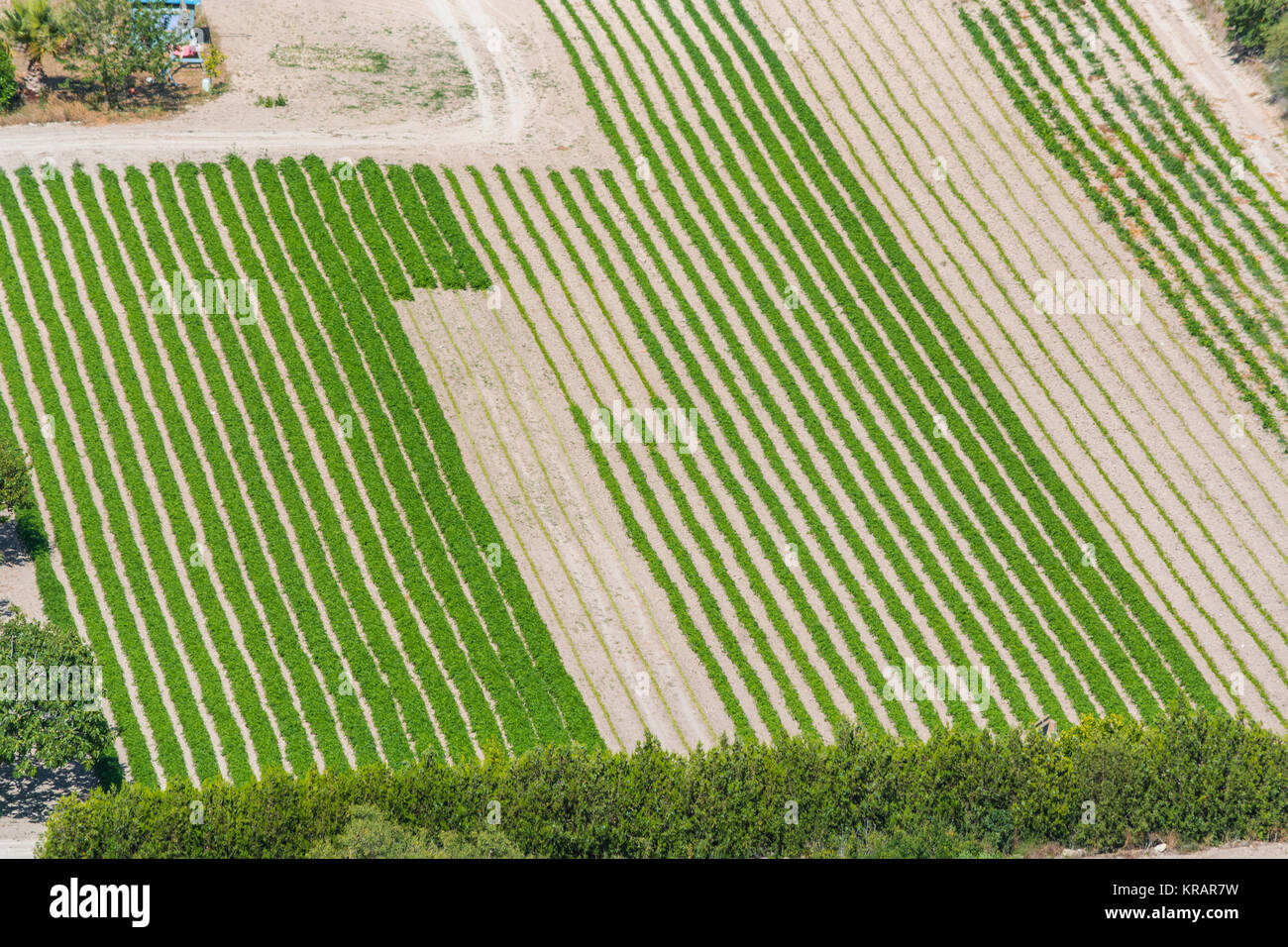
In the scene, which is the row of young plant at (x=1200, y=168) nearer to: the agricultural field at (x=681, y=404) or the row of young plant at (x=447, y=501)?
the agricultural field at (x=681, y=404)

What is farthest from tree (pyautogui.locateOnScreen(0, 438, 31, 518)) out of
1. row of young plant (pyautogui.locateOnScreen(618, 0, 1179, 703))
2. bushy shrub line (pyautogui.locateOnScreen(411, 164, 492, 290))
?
row of young plant (pyautogui.locateOnScreen(618, 0, 1179, 703))

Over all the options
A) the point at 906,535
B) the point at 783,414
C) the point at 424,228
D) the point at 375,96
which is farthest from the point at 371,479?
the point at 375,96

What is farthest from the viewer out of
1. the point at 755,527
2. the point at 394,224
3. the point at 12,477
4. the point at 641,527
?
the point at 394,224

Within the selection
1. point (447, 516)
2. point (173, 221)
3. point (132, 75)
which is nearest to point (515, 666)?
point (447, 516)

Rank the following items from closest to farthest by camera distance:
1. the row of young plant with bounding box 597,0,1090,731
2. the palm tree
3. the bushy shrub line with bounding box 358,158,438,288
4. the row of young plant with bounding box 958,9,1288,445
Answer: the row of young plant with bounding box 597,0,1090,731 < the row of young plant with bounding box 958,9,1288,445 < the bushy shrub line with bounding box 358,158,438,288 < the palm tree

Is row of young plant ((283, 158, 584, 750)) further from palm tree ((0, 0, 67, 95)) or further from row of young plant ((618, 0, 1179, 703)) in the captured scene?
row of young plant ((618, 0, 1179, 703))

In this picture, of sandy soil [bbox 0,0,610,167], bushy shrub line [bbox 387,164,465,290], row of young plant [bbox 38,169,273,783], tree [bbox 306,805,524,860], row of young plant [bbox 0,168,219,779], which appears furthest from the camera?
sandy soil [bbox 0,0,610,167]

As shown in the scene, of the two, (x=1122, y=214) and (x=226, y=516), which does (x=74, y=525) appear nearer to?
(x=226, y=516)
